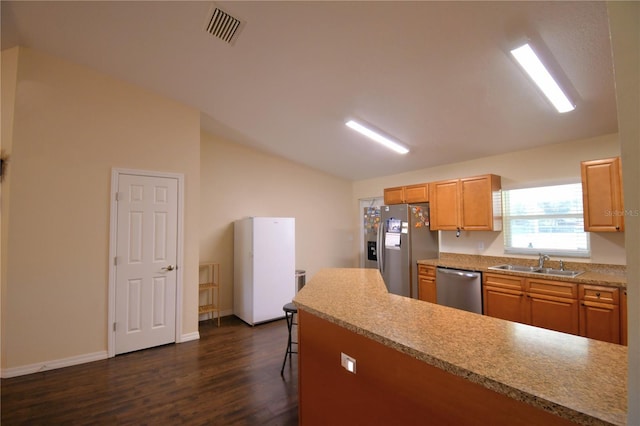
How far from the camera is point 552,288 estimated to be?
3000 millimetres

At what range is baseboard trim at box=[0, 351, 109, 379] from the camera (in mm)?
2775

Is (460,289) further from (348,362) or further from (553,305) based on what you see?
(348,362)

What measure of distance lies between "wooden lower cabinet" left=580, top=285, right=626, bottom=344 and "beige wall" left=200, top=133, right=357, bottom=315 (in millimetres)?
3998

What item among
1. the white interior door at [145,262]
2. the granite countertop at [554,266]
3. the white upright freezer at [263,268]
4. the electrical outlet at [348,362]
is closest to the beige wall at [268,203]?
the white upright freezer at [263,268]

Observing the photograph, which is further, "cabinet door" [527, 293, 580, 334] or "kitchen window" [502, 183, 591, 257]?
"kitchen window" [502, 183, 591, 257]

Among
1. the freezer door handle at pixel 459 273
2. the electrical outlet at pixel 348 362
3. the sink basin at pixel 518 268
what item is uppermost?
the sink basin at pixel 518 268

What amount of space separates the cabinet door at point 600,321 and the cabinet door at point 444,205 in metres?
1.67

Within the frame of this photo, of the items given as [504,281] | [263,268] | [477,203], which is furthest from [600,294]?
[263,268]

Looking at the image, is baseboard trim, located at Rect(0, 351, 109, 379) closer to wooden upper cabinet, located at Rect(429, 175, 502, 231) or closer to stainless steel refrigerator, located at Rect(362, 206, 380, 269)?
stainless steel refrigerator, located at Rect(362, 206, 380, 269)

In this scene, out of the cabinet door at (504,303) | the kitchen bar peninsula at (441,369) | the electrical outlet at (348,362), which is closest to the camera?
the kitchen bar peninsula at (441,369)

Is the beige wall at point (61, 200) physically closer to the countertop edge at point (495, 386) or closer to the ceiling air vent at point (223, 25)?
the ceiling air vent at point (223, 25)

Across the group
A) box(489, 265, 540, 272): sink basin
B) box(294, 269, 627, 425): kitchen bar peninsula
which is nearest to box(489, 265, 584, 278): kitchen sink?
box(489, 265, 540, 272): sink basin

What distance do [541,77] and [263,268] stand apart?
3.89 m

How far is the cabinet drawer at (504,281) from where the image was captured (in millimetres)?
3258
